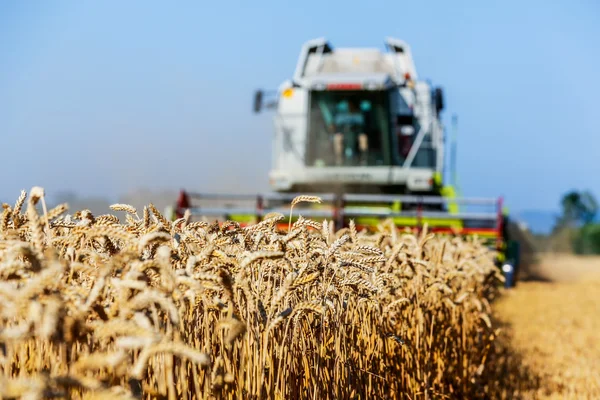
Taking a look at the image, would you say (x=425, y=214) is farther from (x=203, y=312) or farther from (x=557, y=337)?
(x=203, y=312)

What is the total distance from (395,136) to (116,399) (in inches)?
539

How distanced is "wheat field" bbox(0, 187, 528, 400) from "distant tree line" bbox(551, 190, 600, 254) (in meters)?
50.3

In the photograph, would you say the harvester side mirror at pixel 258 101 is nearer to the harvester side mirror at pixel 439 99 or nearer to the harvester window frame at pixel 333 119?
the harvester window frame at pixel 333 119

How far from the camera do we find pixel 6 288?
1564 mm

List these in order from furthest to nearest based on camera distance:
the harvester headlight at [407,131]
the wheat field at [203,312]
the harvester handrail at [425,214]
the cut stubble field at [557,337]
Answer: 1. the harvester headlight at [407,131]
2. the harvester handrail at [425,214]
3. the cut stubble field at [557,337]
4. the wheat field at [203,312]

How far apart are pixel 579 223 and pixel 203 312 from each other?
65.0m

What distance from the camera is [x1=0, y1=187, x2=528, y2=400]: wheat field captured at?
5.37 feet

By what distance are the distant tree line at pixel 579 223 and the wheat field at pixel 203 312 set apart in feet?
165

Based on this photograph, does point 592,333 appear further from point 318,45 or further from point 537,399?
point 318,45

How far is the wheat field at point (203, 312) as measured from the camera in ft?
5.37

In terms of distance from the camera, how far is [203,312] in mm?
2494

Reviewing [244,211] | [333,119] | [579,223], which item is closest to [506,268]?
[333,119]

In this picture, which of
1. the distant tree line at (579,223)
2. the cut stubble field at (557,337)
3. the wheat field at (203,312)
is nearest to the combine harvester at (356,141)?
the cut stubble field at (557,337)

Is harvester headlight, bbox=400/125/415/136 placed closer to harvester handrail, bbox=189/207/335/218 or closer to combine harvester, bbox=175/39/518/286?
combine harvester, bbox=175/39/518/286
